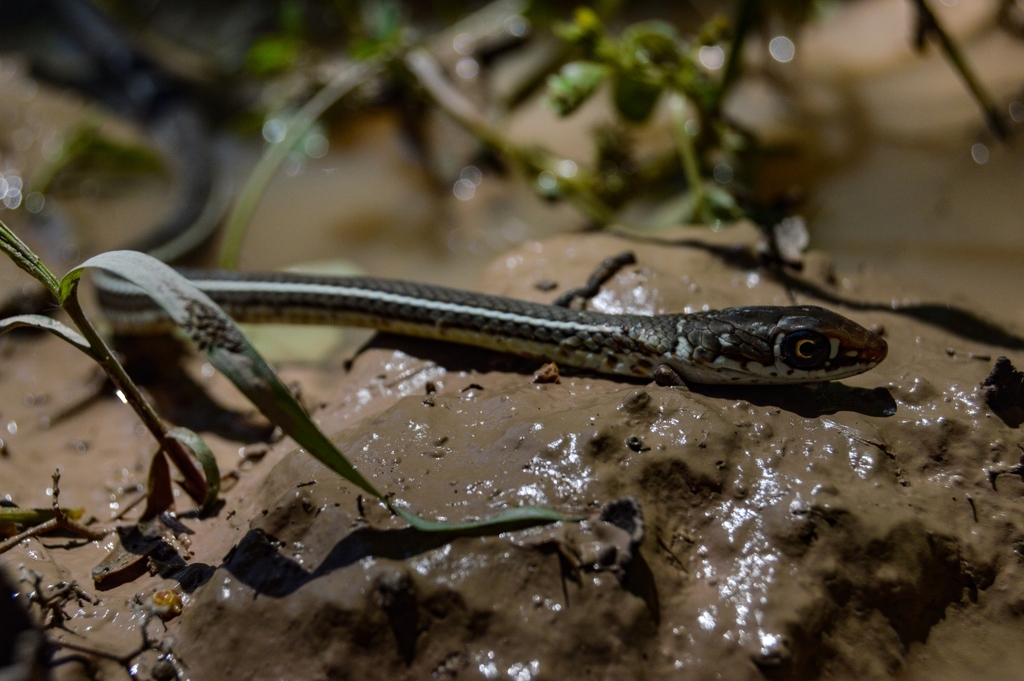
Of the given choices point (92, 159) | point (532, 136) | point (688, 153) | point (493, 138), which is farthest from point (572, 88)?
point (92, 159)

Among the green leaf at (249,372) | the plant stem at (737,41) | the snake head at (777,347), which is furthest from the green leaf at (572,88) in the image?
the green leaf at (249,372)

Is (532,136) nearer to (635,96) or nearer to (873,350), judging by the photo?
(635,96)

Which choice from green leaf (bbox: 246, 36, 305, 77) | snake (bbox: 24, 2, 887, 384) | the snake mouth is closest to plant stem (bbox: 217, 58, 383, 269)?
green leaf (bbox: 246, 36, 305, 77)

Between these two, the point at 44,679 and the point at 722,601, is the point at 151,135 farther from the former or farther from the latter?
the point at 722,601

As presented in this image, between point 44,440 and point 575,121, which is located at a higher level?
point 575,121

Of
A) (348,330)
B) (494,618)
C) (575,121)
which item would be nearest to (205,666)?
(494,618)

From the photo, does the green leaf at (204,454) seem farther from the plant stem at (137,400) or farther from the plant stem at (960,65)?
the plant stem at (960,65)
